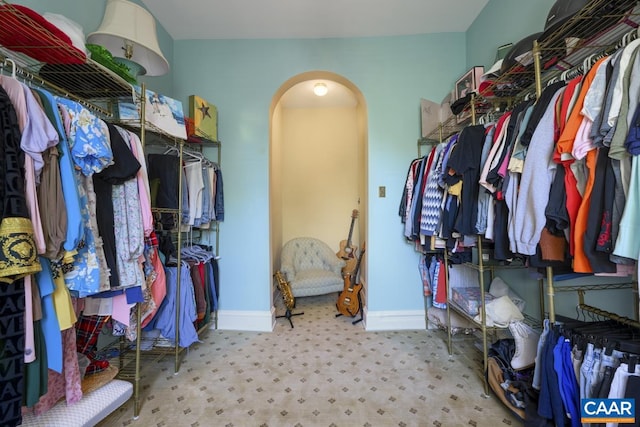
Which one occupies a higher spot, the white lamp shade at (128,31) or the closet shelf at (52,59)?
the white lamp shade at (128,31)

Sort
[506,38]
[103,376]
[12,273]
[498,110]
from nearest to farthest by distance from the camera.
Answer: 1. [12,273]
2. [103,376]
3. [498,110]
4. [506,38]

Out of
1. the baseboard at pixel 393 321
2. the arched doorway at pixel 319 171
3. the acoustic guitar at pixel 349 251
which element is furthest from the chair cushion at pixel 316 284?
the arched doorway at pixel 319 171

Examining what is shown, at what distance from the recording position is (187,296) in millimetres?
1895

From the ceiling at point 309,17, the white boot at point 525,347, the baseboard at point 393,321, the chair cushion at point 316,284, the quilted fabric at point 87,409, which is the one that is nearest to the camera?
the quilted fabric at point 87,409

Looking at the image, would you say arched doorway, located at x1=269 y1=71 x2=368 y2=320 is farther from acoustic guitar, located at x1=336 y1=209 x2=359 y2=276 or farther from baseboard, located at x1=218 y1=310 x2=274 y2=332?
baseboard, located at x1=218 y1=310 x2=274 y2=332

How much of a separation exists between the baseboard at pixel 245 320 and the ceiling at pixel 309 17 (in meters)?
2.51

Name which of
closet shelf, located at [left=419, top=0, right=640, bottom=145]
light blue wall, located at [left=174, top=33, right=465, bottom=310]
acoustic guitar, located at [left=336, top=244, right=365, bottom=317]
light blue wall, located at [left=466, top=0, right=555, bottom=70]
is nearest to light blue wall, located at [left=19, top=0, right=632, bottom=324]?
light blue wall, located at [left=174, top=33, right=465, bottom=310]

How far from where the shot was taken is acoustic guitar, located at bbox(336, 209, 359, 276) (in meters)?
3.35

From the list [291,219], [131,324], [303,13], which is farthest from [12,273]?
[291,219]

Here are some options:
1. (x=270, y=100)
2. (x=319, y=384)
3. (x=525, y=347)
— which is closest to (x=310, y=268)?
(x=319, y=384)

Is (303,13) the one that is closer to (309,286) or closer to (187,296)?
(187,296)

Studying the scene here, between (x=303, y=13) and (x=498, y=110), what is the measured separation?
1.65 metres

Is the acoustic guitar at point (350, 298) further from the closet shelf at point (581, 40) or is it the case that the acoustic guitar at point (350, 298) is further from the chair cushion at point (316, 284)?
the closet shelf at point (581, 40)

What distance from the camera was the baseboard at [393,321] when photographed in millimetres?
2453
